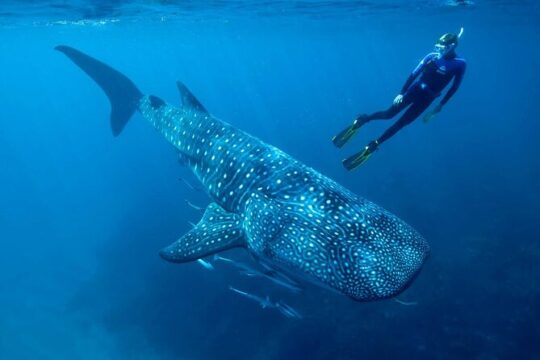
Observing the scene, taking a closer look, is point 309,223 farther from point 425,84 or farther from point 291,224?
point 425,84

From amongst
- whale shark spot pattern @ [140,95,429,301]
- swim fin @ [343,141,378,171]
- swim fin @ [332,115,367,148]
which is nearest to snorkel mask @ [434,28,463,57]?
swim fin @ [332,115,367,148]

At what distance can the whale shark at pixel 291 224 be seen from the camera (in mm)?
4457

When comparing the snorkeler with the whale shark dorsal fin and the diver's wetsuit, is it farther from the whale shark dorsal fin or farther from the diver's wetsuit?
the whale shark dorsal fin

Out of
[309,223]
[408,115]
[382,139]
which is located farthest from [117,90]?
[309,223]

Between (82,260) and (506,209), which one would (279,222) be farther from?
(82,260)

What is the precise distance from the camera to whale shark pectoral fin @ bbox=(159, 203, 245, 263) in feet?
18.6

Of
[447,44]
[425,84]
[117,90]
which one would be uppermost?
[447,44]

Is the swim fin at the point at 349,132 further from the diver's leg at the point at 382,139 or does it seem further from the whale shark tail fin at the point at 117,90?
the whale shark tail fin at the point at 117,90

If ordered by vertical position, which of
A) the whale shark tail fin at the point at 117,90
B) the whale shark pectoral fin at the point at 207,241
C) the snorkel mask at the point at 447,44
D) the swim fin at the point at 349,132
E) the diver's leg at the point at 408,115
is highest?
the snorkel mask at the point at 447,44

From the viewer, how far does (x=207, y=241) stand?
575cm

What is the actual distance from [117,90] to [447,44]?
27.5ft

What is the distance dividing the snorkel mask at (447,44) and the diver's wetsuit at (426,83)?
0.11 metres

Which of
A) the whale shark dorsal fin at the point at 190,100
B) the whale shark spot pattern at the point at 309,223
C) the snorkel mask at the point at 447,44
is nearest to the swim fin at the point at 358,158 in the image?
the whale shark spot pattern at the point at 309,223

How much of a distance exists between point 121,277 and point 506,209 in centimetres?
1838
